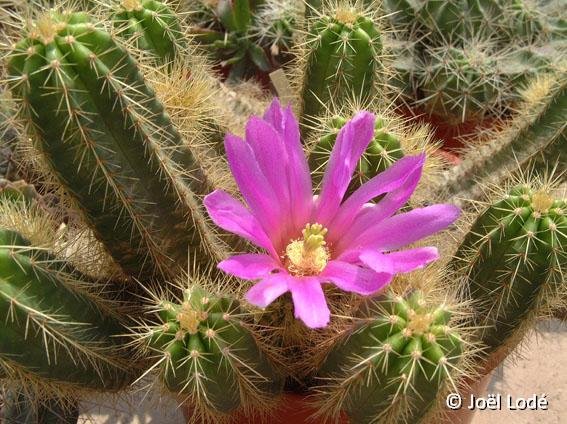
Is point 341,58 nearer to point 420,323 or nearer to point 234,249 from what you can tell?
point 234,249

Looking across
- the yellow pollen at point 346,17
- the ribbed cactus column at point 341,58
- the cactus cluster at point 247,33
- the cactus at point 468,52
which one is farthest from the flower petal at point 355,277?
the cactus cluster at point 247,33

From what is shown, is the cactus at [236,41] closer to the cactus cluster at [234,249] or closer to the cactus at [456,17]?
the cactus at [456,17]

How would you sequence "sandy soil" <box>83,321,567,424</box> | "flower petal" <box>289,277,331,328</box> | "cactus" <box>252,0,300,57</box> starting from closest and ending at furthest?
"flower petal" <box>289,277,331,328</box> → "sandy soil" <box>83,321,567,424</box> → "cactus" <box>252,0,300,57</box>

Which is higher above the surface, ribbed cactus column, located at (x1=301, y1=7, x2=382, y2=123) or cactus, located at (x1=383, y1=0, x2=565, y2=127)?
ribbed cactus column, located at (x1=301, y1=7, x2=382, y2=123)

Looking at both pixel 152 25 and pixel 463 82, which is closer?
pixel 152 25

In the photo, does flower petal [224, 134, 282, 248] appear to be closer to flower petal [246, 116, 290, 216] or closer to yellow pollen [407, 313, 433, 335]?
flower petal [246, 116, 290, 216]

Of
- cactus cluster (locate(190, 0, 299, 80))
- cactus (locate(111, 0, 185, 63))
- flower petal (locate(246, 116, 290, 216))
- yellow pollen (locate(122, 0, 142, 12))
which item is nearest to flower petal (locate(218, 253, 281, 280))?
flower petal (locate(246, 116, 290, 216))

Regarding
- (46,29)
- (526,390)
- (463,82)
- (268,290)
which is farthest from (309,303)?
(463,82)
